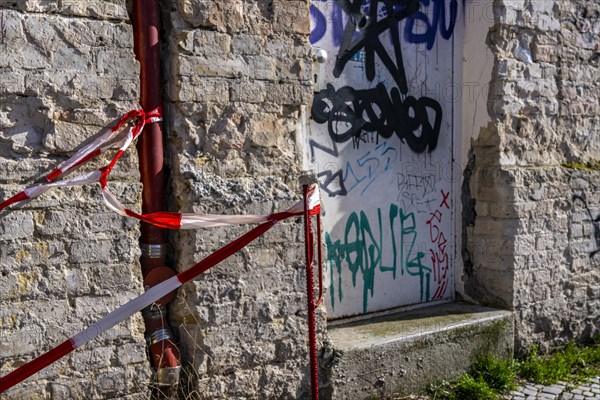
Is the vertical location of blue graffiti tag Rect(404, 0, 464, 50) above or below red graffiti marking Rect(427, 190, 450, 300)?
above

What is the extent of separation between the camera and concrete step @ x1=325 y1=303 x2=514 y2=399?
4531 millimetres

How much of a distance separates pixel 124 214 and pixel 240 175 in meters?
0.73

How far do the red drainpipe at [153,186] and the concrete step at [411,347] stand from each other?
1.07 m

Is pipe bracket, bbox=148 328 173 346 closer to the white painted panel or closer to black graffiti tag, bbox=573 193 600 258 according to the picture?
the white painted panel

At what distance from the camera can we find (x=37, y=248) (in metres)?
3.49

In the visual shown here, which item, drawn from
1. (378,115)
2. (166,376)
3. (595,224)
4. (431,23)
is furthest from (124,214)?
(595,224)

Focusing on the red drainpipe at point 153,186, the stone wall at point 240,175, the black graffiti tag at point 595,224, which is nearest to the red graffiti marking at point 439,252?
Result: the black graffiti tag at point 595,224

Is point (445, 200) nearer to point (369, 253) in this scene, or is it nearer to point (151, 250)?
point (369, 253)

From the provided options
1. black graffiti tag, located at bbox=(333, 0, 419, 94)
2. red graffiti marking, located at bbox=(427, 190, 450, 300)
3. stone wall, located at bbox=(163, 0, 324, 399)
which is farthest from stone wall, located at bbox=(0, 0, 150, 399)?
red graffiti marking, located at bbox=(427, 190, 450, 300)

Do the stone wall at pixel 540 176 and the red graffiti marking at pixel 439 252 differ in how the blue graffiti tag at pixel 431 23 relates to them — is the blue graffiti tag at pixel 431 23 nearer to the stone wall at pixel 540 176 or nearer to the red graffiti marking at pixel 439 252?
the stone wall at pixel 540 176

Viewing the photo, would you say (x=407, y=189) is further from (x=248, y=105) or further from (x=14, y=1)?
(x=14, y=1)

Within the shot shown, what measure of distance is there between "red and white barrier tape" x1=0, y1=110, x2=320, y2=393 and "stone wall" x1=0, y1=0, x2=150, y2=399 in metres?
0.06

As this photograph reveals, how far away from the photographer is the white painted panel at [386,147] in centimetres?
501

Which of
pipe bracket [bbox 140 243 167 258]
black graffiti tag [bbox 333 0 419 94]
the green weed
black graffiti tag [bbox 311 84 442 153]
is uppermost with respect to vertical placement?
black graffiti tag [bbox 333 0 419 94]
